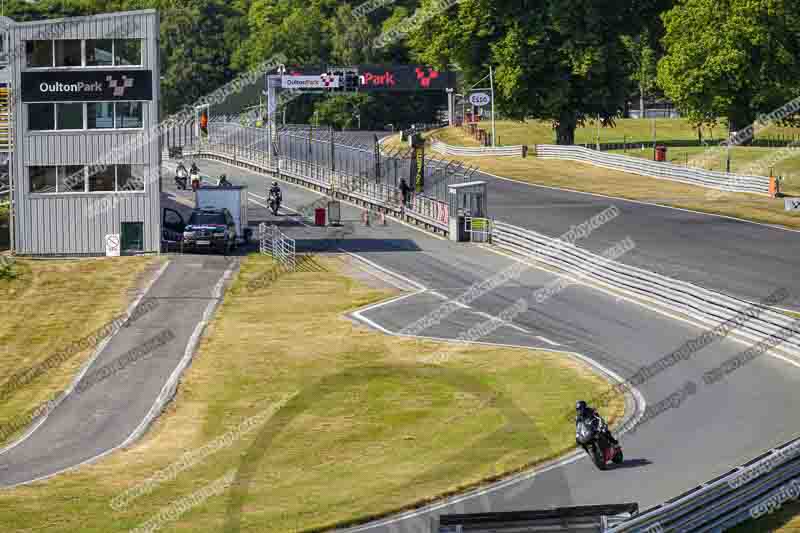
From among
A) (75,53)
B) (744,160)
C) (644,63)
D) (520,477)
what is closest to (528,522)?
(520,477)

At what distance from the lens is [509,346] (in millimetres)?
Result: 37250

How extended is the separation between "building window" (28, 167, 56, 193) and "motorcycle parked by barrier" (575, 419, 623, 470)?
1412 inches

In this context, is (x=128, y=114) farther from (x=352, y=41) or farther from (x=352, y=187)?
(x=352, y=41)

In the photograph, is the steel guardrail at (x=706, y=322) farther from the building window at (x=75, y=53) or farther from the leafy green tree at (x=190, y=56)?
the leafy green tree at (x=190, y=56)

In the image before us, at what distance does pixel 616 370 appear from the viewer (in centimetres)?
3331

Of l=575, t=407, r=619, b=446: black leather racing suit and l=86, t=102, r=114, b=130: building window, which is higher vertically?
l=86, t=102, r=114, b=130: building window

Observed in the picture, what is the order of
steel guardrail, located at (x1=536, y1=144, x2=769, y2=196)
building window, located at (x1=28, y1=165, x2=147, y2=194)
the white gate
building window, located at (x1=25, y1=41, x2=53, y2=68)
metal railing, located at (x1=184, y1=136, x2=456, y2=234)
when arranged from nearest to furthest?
building window, located at (x1=25, y1=41, x2=53, y2=68), building window, located at (x1=28, y1=165, x2=147, y2=194), the white gate, metal railing, located at (x1=184, y1=136, x2=456, y2=234), steel guardrail, located at (x1=536, y1=144, x2=769, y2=196)

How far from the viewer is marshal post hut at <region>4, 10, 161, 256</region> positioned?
5447 cm

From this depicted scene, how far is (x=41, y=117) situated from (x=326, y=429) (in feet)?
101

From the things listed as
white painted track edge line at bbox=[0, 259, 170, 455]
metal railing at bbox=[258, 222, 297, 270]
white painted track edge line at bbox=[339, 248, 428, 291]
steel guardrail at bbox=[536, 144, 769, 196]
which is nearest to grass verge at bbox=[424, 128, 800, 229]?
steel guardrail at bbox=[536, 144, 769, 196]

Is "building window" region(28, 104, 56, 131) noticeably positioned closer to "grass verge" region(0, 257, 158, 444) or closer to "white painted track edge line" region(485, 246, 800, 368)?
"grass verge" region(0, 257, 158, 444)

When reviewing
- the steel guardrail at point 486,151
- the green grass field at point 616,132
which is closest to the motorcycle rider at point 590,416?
the steel guardrail at point 486,151

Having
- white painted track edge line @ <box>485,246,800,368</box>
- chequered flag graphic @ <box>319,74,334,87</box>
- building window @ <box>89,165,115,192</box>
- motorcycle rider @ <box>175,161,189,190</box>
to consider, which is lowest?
white painted track edge line @ <box>485,246,800,368</box>

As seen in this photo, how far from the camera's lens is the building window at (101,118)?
5475cm
